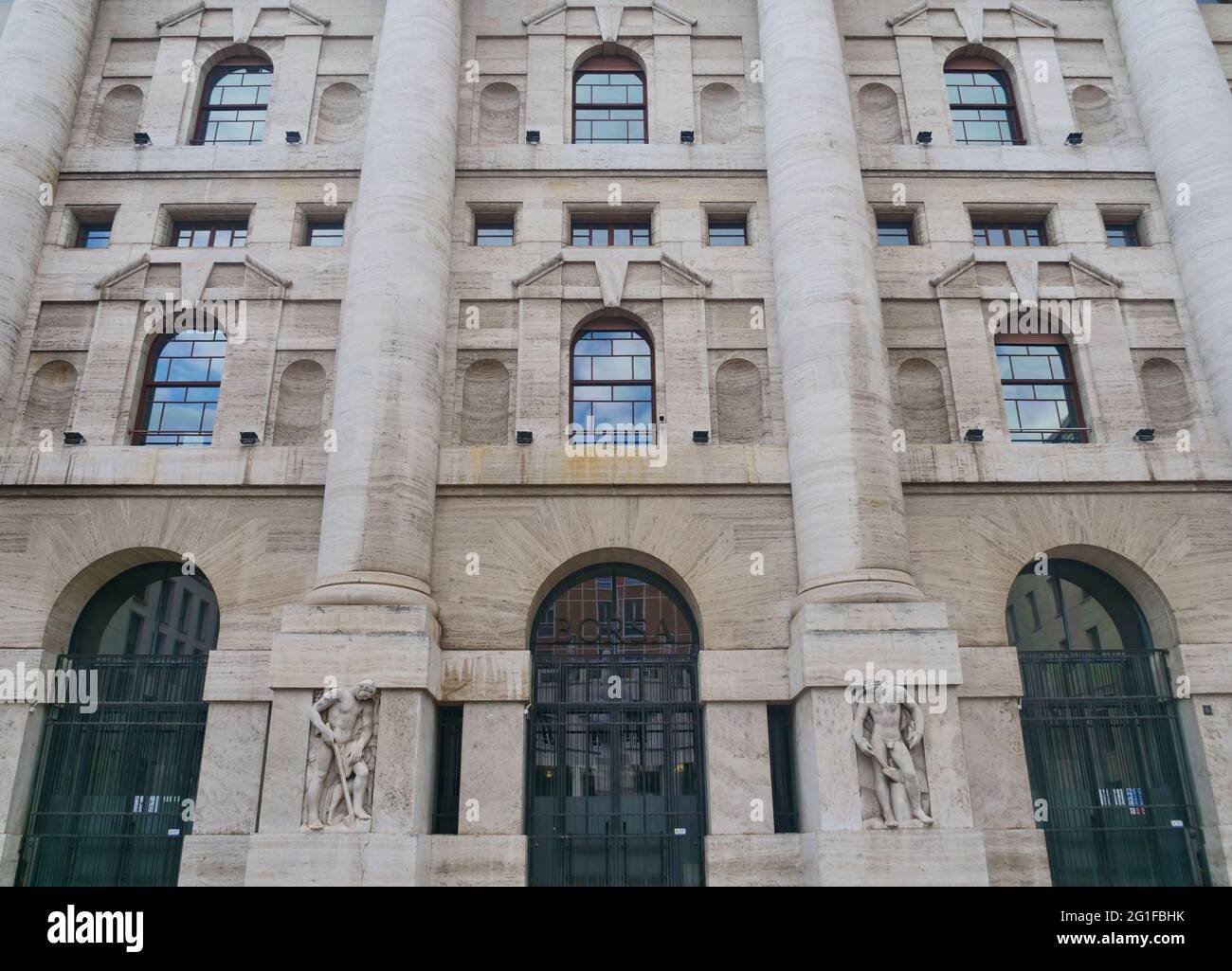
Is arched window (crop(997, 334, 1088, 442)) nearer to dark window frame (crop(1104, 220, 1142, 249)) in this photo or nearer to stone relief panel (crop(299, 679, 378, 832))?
dark window frame (crop(1104, 220, 1142, 249))

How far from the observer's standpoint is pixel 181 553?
1877 centimetres

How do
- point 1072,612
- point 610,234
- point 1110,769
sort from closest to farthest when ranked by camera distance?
1. point 1110,769
2. point 1072,612
3. point 610,234

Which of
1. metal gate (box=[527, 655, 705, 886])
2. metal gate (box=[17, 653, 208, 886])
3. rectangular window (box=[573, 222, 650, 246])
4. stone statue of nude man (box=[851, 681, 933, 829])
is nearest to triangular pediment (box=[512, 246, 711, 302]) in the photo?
rectangular window (box=[573, 222, 650, 246])

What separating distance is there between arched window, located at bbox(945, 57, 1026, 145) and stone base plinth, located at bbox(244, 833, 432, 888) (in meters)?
19.3

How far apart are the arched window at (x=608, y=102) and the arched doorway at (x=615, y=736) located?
1029 cm

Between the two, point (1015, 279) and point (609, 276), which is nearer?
point (609, 276)

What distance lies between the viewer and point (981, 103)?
23.6 metres

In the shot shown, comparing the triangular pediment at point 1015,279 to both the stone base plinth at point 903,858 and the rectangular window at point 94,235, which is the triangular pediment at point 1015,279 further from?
the rectangular window at point 94,235

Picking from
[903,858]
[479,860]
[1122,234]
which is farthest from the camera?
[1122,234]

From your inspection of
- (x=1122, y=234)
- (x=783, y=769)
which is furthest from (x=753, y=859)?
(x=1122, y=234)

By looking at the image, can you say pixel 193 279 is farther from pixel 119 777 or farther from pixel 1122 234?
pixel 1122 234

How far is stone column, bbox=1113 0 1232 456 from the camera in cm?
2014

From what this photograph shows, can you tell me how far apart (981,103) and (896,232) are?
443 centimetres

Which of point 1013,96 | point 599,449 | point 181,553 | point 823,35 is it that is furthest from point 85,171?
point 1013,96
